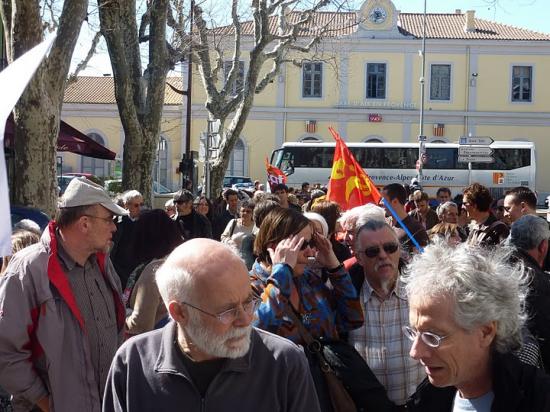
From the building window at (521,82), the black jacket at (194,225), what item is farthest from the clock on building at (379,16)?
the black jacket at (194,225)

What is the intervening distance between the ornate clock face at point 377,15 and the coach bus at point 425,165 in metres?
10.8

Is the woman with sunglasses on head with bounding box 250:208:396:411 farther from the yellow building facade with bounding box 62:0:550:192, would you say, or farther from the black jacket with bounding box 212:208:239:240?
the yellow building facade with bounding box 62:0:550:192

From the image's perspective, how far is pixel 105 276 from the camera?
4371 mm

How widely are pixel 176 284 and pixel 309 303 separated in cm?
128

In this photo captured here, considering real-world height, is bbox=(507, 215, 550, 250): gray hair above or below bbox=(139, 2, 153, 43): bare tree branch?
below

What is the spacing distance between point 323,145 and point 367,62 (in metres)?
9.97

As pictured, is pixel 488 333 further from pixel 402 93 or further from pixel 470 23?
pixel 470 23

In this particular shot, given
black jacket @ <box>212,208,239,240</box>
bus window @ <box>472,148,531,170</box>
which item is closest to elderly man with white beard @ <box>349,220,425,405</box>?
black jacket @ <box>212,208,239,240</box>

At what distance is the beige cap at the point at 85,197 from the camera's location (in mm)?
4340

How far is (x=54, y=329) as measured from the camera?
391 cm

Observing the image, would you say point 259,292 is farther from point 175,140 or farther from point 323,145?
point 175,140

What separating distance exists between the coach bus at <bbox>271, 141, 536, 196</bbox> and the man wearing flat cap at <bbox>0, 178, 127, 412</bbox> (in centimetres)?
3378

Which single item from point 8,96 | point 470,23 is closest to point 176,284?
point 8,96

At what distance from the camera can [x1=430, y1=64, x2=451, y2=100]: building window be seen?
46656 millimetres
